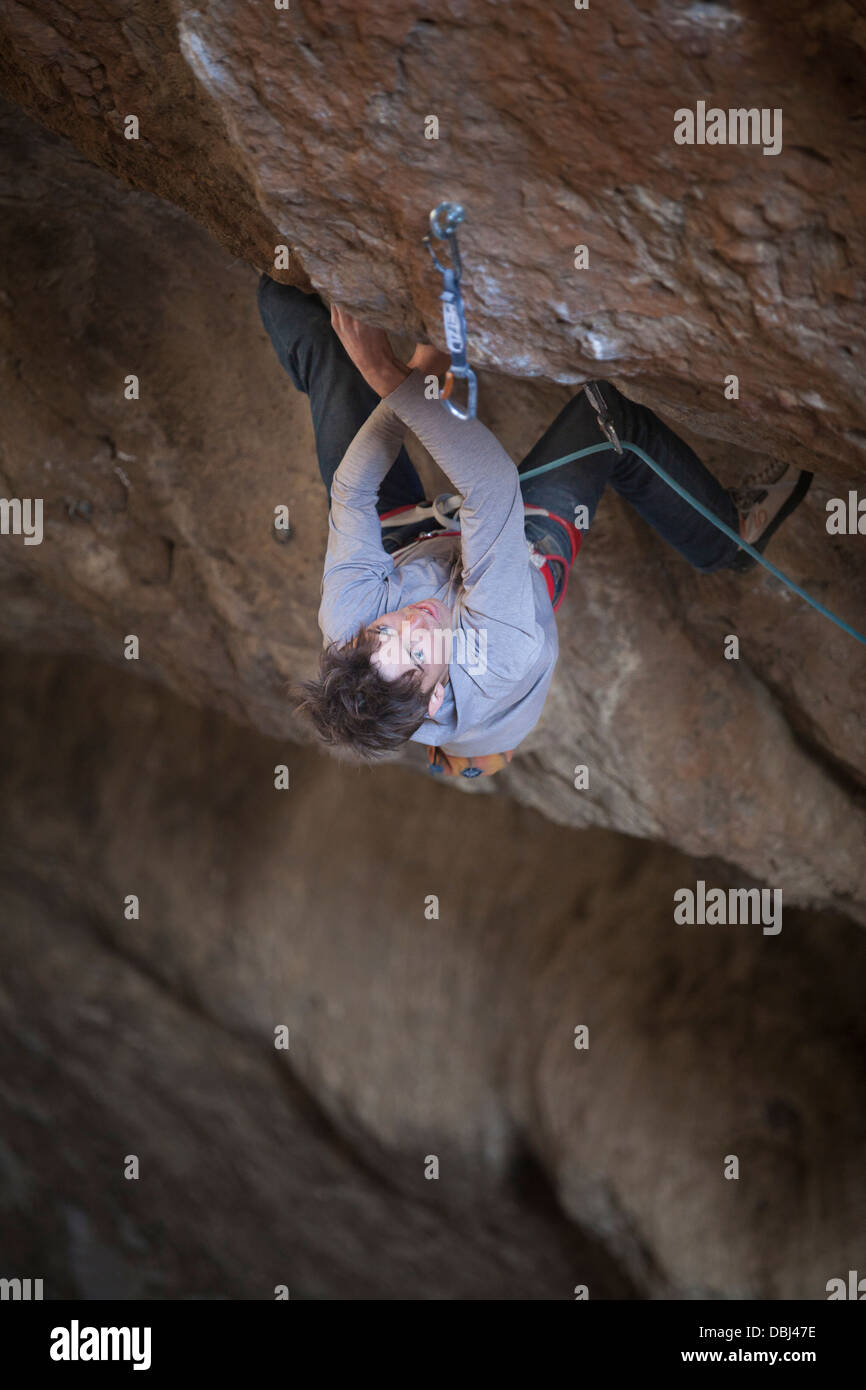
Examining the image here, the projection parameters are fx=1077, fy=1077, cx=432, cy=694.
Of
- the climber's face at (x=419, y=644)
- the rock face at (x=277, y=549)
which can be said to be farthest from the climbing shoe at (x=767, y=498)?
the climber's face at (x=419, y=644)

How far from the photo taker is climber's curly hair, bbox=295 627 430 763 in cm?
136

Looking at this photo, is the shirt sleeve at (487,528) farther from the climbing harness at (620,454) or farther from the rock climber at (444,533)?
the climbing harness at (620,454)

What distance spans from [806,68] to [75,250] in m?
1.49

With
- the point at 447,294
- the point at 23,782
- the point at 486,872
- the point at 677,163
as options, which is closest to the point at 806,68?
the point at 677,163

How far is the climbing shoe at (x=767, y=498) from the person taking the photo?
162 centimetres

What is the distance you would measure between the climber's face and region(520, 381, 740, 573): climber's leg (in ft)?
0.96

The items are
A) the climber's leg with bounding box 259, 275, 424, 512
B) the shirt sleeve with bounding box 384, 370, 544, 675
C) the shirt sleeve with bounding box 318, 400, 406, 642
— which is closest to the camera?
the shirt sleeve with bounding box 384, 370, 544, 675

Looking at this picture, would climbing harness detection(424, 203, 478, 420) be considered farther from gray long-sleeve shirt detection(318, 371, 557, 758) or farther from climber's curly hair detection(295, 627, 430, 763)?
climber's curly hair detection(295, 627, 430, 763)

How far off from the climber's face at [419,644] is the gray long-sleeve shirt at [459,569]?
18 millimetres

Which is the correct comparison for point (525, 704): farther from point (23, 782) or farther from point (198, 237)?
point (23, 782)

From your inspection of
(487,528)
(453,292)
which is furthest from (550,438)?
(453,292)

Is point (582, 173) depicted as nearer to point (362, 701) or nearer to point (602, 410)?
point (602, 410)

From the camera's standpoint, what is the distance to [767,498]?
1.65 m

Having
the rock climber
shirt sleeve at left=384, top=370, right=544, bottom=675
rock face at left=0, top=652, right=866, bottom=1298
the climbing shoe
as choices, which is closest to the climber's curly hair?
the rock climber
